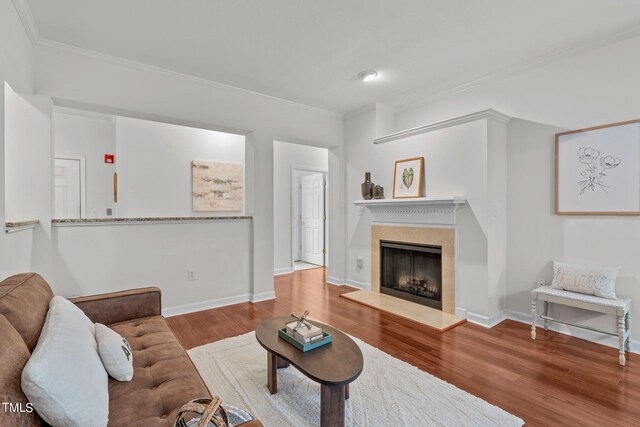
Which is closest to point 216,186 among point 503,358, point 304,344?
point 304,344

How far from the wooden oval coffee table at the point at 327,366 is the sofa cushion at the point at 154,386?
1.65 feet

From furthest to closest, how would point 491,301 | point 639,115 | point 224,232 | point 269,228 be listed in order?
point 269,228, point 224,232, point 491,301, point 639,115

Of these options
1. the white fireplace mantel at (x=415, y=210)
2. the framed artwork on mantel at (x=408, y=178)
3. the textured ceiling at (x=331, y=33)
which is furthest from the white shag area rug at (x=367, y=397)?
the textured ceiling at (x=331, y=33)

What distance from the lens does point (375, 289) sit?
438cm

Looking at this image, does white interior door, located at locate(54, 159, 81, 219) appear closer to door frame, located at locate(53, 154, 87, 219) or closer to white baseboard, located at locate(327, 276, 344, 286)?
door frame, located at locate(53, 154, 87, 219)

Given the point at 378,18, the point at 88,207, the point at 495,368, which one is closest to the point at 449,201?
the point at 495,368

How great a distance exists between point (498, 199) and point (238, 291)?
10.7 ft

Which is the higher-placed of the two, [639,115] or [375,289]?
[639,115]

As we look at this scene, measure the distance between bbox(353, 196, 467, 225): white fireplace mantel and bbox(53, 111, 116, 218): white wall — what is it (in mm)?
3639

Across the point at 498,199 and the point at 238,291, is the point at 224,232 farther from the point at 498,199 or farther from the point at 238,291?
the point at 498,199

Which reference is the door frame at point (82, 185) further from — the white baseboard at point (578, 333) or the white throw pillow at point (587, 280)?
the white throw pillow at point (587, 280)

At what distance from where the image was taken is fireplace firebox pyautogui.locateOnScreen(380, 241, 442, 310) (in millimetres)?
3711

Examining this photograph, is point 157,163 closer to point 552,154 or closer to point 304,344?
point 304,344

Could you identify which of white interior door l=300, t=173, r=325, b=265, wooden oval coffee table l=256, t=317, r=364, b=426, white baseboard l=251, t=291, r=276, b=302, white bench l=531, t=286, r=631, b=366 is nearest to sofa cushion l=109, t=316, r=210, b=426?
wooden oval coffee table l=256, t=317, r=364, b=426
